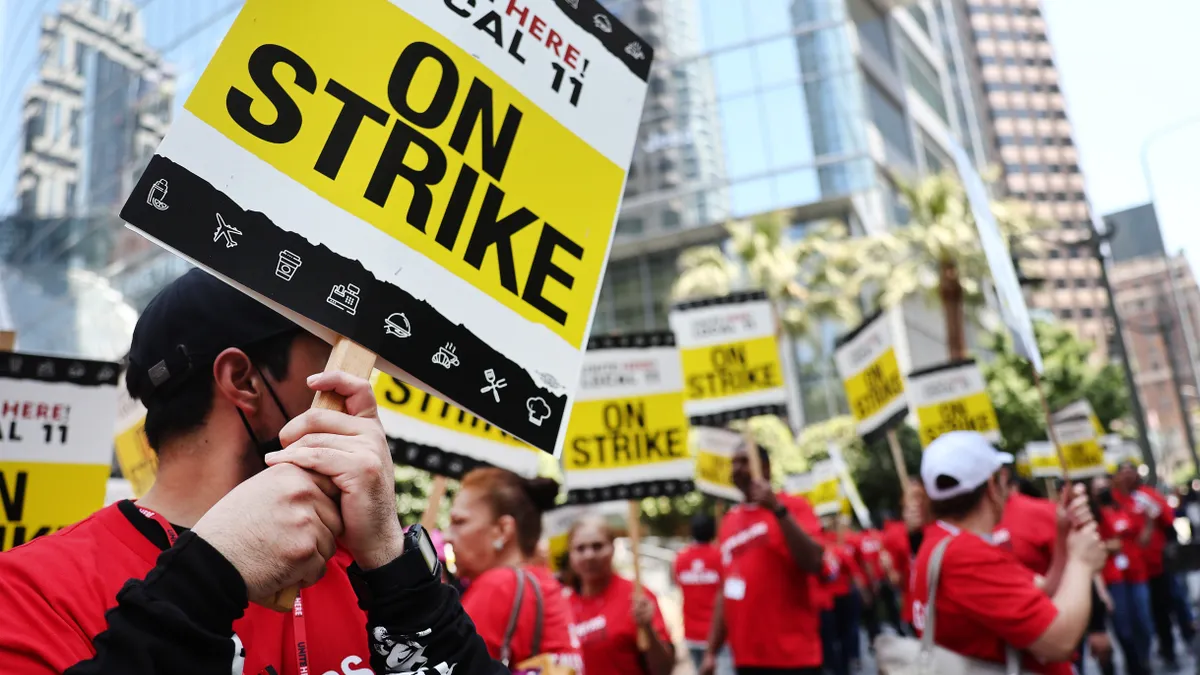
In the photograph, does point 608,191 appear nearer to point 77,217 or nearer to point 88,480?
point 88,480

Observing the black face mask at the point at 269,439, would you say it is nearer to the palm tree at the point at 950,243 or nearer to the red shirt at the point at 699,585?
the red shirt at the point at 699,585

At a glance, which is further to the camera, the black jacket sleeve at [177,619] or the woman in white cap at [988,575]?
the woman in white cap at [988,575]

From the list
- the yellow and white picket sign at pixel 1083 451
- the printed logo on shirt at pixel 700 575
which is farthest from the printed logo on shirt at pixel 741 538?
the yellow and white picket sign at pixel 1083 451

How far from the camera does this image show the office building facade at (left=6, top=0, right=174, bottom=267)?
4581 cm

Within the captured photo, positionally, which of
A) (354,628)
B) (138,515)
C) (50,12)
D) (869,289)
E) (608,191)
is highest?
(50,12)

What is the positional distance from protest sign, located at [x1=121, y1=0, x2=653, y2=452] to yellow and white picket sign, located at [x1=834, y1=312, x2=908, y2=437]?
6451mm

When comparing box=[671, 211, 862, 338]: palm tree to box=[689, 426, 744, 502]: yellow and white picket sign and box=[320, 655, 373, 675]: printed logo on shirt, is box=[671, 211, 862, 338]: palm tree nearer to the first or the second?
box=[689, 426, 744, 502]: yellow and white picket sign

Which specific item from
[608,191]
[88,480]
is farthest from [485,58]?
[88,480]

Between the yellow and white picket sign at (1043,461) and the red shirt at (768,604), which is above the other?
the yellow and white picket sign at (1043,461)

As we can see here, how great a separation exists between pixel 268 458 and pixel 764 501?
4.68 metres

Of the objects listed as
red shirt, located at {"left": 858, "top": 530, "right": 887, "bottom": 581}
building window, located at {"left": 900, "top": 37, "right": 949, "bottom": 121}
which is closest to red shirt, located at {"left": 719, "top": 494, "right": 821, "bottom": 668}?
red shirt, located at {"left": 858, "top": 530, "right": 887, "bottom": 581}

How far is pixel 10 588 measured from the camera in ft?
4.41

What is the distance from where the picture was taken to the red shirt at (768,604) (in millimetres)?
5996

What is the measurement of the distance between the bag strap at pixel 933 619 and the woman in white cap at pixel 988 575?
0.01m
